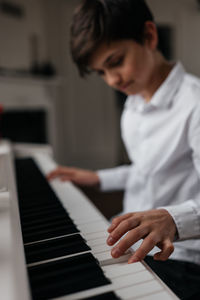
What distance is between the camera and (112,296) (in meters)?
0.35

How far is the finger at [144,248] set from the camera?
0.45 metres

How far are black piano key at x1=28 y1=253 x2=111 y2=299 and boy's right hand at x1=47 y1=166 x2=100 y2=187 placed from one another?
615mm

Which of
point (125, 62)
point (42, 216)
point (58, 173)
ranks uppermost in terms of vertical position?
point (125, 62)

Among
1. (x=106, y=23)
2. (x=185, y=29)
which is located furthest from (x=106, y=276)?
(x=185, y=29)

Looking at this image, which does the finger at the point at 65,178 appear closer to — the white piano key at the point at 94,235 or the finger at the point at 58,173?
the finger at the point at 58,173

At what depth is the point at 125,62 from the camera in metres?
0.78

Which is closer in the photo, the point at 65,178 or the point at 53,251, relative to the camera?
the point at 53,251

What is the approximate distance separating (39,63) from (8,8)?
0.68 metres

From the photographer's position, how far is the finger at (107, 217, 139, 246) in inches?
19.0

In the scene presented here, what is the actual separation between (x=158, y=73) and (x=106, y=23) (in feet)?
0.74

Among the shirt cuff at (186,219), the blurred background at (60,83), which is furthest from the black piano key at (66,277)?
the blurred background at (60,83)

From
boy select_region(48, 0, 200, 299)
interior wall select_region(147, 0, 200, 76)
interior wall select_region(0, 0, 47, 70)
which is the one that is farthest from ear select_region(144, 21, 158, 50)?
interior wall select_region(147, 0, 200, 76)

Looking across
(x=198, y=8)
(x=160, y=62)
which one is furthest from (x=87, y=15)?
(x=198, y=8)

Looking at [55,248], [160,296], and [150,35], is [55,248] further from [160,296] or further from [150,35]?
[150,35]
